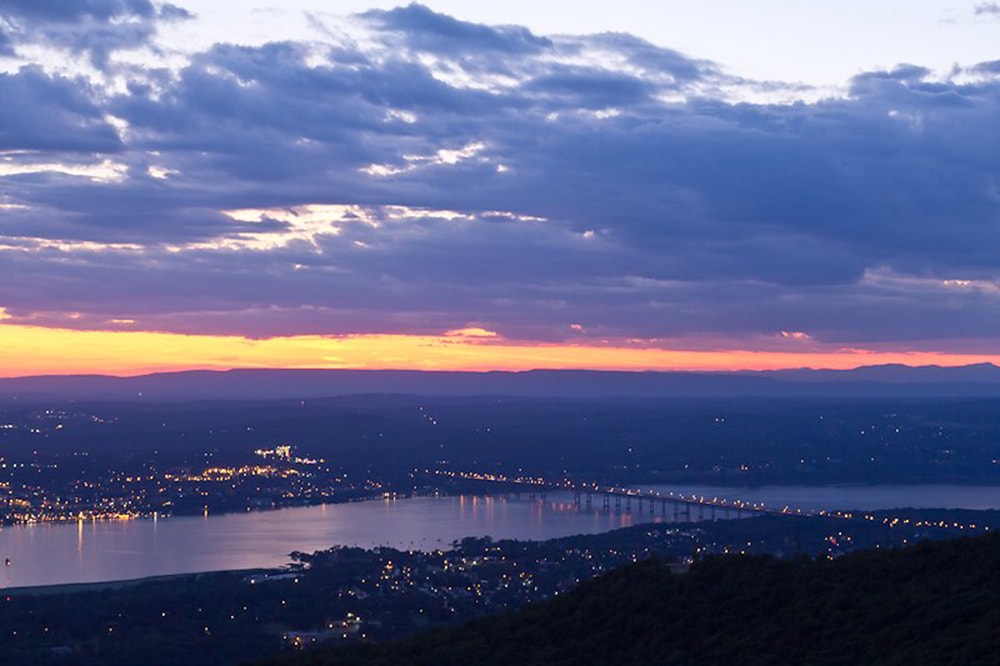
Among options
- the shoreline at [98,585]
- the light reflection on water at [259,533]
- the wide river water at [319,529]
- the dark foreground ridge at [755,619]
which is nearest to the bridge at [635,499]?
the wide river water at [319,529]

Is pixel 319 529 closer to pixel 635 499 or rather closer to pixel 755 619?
pixel 635 499

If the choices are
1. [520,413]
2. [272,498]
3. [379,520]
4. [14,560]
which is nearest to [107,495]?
[272,498]

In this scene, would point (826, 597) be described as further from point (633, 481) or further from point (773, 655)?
point (633, 481)

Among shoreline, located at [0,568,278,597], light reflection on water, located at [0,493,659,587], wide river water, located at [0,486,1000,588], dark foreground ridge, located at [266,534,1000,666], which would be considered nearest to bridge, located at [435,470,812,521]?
wide river water, located at [0,486,1000,588]

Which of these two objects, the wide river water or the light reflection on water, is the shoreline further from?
the light reflection on water

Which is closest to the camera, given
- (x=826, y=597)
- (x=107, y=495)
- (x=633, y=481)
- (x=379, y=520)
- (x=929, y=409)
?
(x=826, y=597)

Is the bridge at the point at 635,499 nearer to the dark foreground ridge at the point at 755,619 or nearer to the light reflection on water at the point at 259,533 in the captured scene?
the light reflection on water at the point at 259,533

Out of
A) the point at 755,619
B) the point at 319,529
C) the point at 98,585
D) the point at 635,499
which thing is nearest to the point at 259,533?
the point at 319,529
